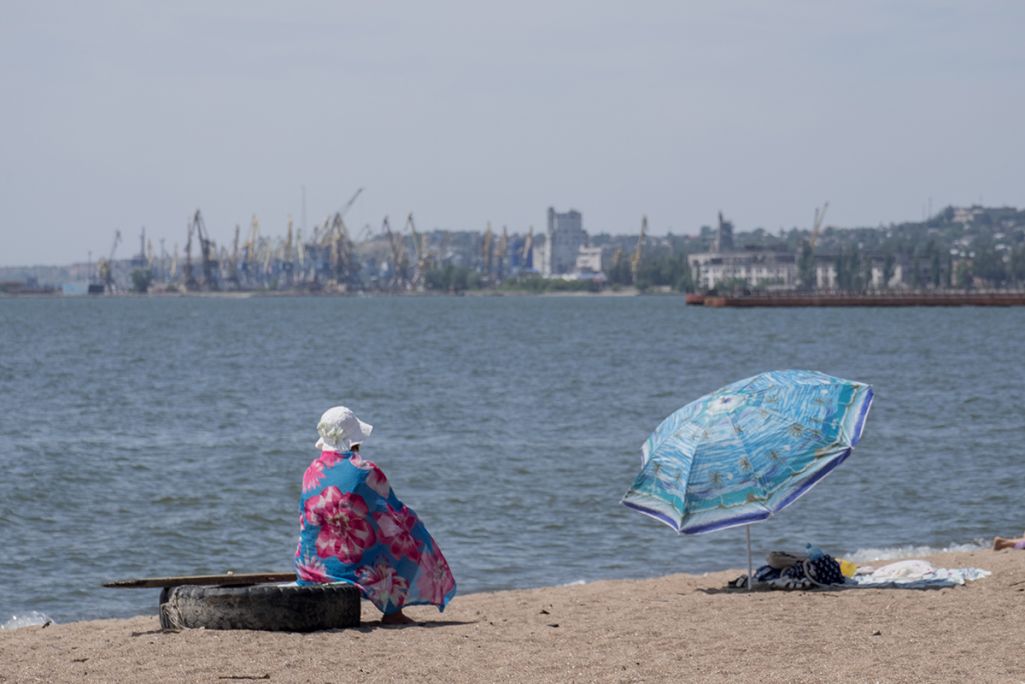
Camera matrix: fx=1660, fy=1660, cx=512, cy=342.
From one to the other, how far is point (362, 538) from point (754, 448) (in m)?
2.79

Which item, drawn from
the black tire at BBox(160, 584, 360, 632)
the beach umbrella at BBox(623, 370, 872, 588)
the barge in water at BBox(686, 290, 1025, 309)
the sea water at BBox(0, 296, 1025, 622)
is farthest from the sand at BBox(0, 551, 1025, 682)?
the barge in water at BBox(686, 290, 1025, 309)

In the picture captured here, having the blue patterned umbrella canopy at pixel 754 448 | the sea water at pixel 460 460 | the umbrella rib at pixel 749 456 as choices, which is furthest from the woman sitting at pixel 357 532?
the sea water at pixel 460 460

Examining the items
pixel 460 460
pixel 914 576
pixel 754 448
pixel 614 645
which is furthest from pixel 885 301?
pixel 614 645

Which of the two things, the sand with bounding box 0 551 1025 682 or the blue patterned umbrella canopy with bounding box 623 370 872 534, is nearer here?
the sand with bounding box 0 551 1025 682

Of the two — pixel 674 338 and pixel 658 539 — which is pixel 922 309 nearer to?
pixel 674 338

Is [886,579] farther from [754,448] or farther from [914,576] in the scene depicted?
[754,448]

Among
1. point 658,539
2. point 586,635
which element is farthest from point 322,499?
point 658,539

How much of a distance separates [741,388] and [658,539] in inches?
209

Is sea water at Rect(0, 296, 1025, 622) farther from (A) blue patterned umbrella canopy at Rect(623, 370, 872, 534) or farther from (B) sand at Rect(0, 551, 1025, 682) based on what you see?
(B) sand at Rect(0, 551, 1025, 682)

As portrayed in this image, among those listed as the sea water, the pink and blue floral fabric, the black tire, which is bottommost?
the sea water

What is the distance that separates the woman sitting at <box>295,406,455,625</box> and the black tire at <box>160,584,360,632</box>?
240 millimetres

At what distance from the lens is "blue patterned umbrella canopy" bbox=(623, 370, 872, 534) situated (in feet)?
34.8

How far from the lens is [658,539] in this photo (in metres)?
16.2

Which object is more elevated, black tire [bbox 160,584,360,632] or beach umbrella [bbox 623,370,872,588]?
beach umbrella [bbox 623,370,872,588]
